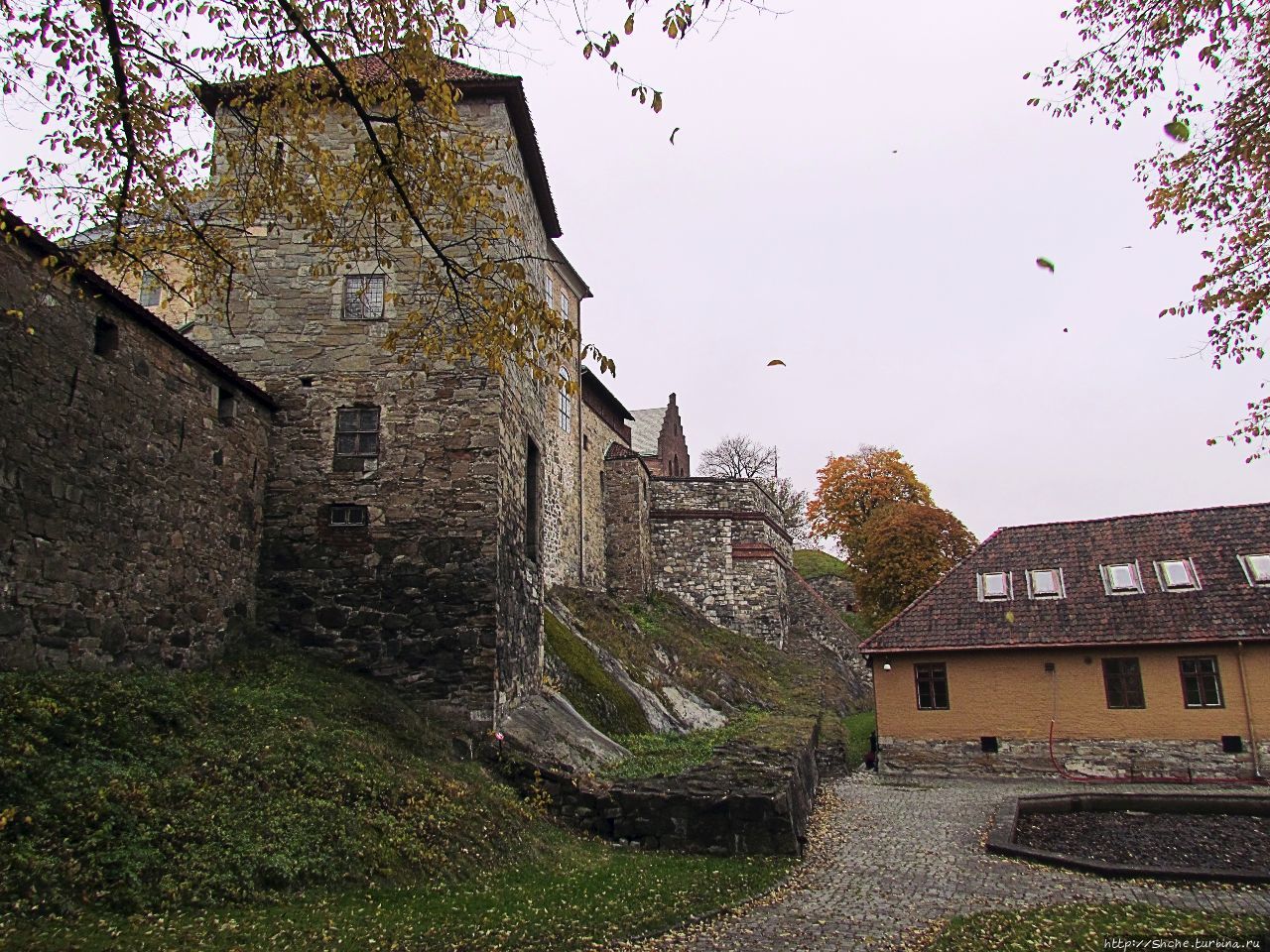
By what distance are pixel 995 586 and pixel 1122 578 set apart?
2478mm

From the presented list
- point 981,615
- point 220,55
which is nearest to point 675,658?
point 981,615

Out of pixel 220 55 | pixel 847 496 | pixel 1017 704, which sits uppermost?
pixel 847 496

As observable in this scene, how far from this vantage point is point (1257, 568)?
1681 centimetres

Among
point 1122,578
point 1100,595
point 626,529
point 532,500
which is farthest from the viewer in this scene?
point 626,529

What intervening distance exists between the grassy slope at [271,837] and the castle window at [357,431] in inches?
114

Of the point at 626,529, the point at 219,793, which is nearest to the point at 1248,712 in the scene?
the point at 219,793

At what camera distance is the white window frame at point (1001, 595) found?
59.5 ft

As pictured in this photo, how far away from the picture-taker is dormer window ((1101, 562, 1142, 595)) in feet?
57.0

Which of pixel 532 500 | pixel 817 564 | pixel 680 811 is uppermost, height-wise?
pixel 817 564

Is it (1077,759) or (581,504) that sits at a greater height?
(581,504)

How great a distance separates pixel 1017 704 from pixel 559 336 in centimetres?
1451

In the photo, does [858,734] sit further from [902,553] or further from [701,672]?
[902,553]

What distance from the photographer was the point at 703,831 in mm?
9023

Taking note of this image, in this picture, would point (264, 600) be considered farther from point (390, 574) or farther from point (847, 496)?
point (847, 496)
